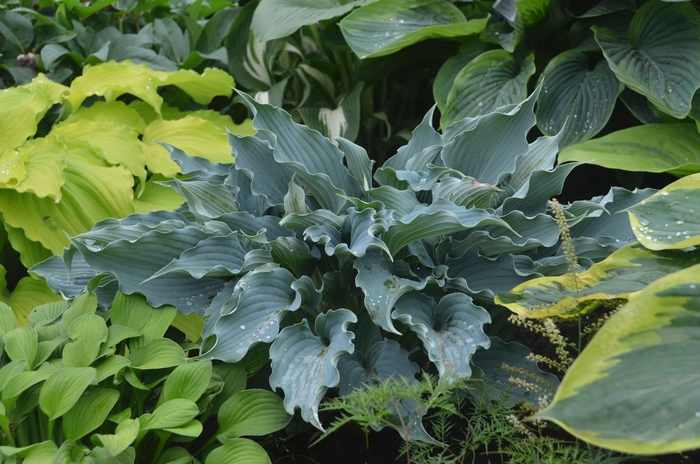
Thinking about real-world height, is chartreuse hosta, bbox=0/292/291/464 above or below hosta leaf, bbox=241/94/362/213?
below

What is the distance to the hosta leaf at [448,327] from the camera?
4.26ft

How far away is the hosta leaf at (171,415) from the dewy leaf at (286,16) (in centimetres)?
179

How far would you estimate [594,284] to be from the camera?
1329mm

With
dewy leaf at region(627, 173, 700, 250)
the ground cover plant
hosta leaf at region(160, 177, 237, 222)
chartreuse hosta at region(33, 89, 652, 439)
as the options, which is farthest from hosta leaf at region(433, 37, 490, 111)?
dewy leaf at region(627, 173, 700, 250)

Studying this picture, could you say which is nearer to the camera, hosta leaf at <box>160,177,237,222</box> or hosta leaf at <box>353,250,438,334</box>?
hosta leaf at <box>353,250,438,334</box>

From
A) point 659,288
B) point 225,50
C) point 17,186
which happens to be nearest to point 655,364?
point 659,288

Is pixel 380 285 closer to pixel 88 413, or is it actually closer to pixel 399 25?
pixel 88 413

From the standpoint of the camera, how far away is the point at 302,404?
1274 mm

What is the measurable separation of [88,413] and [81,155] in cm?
122

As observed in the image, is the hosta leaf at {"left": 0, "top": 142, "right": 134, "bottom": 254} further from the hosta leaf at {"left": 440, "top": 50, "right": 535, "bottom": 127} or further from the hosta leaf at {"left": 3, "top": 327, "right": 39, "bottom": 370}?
the hosta leaf at {"left": 440, "top": 50, "right": 535, "bottom": 127}

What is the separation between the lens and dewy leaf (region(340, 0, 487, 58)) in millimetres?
2551

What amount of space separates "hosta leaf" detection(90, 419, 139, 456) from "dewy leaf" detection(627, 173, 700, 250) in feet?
3.37

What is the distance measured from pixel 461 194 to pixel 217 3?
2534mm

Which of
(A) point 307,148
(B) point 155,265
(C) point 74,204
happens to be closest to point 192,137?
(C) point 74,204
